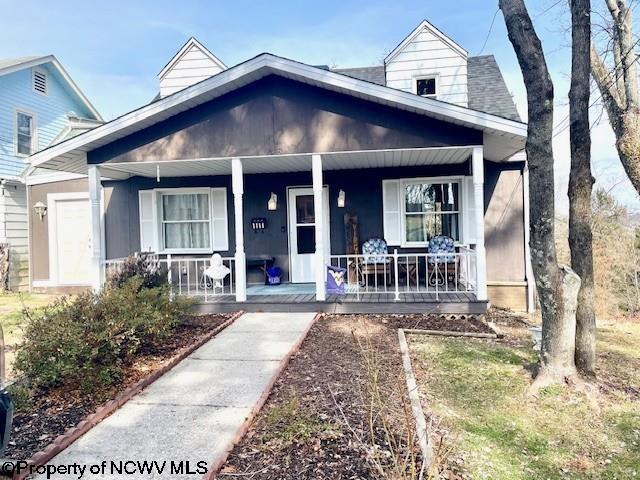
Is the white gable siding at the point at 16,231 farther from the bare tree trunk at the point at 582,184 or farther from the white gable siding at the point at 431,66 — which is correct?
the bare tree trunk at the point at 582,184

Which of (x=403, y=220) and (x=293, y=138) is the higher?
(x=293, y=138)

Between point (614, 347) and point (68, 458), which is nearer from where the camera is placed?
point (68, 458)

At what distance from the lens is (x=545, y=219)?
4.04 meters

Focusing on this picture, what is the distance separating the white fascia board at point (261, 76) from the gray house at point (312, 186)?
0.08 ft

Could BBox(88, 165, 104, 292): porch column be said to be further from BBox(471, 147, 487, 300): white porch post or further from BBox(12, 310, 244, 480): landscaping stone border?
BBox(471, 147, 487, 300): white porch post

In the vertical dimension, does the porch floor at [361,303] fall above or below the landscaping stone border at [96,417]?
above

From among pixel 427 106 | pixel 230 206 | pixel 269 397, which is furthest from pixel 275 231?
pixel 269 397

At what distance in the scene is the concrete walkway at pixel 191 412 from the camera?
2947 millimetres

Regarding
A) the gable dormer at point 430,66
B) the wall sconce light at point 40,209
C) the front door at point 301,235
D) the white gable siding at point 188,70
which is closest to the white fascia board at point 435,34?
the gable dormer at point 430,66

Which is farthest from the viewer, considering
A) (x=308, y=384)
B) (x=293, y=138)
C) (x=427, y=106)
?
(x=293, y=138)

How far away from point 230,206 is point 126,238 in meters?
2.64

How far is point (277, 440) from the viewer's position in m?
3.12

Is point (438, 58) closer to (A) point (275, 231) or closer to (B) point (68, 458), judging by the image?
(A) point (275, 231)

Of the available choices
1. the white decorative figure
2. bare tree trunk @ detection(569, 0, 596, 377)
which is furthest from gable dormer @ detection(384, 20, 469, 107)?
the white decorative figure
